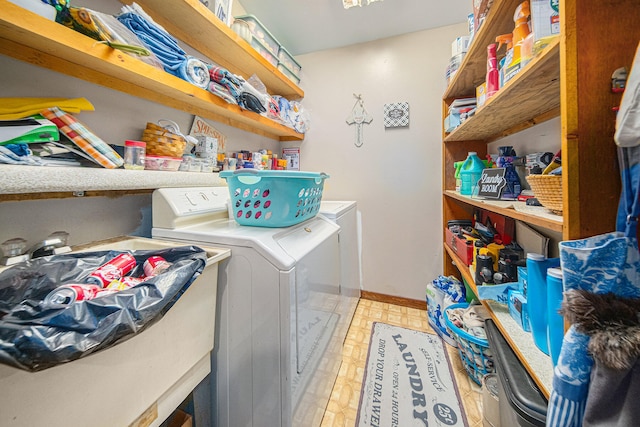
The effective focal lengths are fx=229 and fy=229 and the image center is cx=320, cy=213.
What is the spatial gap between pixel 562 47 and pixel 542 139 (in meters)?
0.84

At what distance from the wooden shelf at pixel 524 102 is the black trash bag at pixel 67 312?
1176 millimetres

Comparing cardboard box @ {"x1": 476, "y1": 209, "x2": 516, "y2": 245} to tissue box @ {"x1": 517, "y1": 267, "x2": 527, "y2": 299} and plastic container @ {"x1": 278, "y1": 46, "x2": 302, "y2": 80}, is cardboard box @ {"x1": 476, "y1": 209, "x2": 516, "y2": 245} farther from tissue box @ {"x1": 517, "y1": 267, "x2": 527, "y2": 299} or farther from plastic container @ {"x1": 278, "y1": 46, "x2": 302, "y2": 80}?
plastic container @ {"x1": 278, "y1": 46, "x2": 302, "y2": 80}

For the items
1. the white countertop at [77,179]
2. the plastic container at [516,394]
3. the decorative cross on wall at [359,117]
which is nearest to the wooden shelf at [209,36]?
the decorative cross on wall at [359,117]

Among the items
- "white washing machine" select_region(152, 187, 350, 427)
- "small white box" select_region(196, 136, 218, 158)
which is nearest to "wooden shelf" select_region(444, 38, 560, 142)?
"white washing machine" select_region(152, 187, 350, 427)

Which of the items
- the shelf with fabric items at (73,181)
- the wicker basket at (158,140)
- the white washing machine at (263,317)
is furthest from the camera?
the wicker basket at (158,140)

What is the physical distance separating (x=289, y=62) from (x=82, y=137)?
1.84 meters

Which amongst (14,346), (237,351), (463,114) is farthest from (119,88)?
(463,114)

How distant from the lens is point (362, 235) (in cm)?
229

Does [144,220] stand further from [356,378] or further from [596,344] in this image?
[596,344]

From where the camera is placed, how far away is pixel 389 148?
2172mm

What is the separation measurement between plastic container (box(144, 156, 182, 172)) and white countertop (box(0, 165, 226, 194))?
0.16ft

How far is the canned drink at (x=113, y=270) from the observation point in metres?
0.68

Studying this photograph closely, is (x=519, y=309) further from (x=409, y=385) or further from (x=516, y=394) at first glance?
(x=409, y=385)

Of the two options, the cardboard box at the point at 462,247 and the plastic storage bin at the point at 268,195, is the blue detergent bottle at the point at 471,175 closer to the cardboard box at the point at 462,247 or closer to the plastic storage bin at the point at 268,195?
the cardboard box at the point at 462,247
